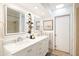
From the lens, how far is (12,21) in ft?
4.53

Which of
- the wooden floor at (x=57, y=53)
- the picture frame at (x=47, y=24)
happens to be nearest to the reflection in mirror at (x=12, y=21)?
the picture frame at (x=47, y=24)

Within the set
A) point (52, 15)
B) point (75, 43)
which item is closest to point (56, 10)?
point (52, 15)

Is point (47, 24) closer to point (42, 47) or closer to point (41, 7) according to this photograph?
point (41, 7)

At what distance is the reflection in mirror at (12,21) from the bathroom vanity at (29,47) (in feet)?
0.72

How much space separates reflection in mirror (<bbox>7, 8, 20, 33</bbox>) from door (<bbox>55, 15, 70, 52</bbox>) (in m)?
0.65

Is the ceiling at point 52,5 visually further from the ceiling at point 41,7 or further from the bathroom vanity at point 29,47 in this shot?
the bathroom vanity at point 29,47

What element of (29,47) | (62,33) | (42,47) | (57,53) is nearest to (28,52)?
(29,47)

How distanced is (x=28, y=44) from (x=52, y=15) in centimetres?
60

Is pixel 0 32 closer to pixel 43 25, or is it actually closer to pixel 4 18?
pixel 4 18

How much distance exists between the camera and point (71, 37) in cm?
138

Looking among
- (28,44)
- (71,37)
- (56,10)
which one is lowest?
(28,44)

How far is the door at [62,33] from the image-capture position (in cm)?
141

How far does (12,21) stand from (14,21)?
42mm

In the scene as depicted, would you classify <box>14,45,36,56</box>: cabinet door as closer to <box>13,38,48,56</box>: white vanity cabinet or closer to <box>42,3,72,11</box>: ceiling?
<box>13,38,48,56</box>: white vanity cabinet
